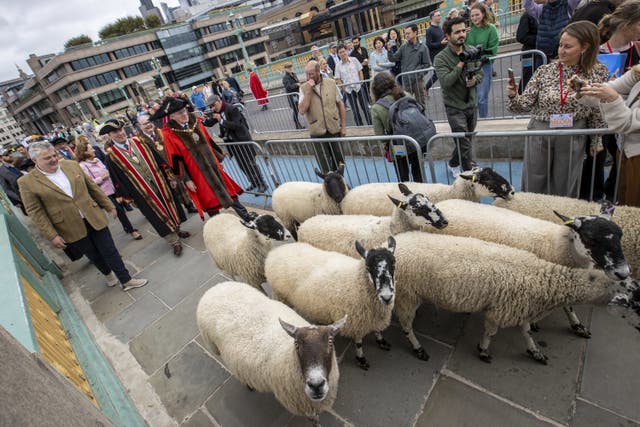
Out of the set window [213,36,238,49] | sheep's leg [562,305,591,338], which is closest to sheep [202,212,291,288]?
sheep's leg [562,305,591,338]

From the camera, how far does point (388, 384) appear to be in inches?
106

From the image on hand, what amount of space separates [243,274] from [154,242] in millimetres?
3754

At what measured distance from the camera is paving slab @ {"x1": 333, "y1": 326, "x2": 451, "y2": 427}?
248cm

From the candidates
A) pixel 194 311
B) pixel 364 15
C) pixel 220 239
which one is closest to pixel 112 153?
pixel 220 239

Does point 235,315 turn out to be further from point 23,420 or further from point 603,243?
point 603,243

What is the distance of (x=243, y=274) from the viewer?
12.2ft

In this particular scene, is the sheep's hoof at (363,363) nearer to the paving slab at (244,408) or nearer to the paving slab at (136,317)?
the paving slab at (244,408)

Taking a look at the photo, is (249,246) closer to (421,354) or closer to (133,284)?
(421,354)

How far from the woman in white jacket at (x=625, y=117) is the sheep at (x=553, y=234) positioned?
0.83 m

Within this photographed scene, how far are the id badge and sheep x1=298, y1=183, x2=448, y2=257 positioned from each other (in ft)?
4.76

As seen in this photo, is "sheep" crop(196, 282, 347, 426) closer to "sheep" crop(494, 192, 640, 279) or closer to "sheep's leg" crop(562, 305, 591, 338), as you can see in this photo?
"sheep's leg" crop(562, 305, 591, 338)

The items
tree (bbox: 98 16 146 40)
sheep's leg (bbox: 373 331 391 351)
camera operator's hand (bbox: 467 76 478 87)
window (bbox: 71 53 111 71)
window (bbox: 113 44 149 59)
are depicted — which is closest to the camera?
sheep's leg (bbox: 373 331 391 351)

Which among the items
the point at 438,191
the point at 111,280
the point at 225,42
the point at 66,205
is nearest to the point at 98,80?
the point at 225,42

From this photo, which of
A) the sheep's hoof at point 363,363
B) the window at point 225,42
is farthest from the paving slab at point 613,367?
the window at point 225,42
